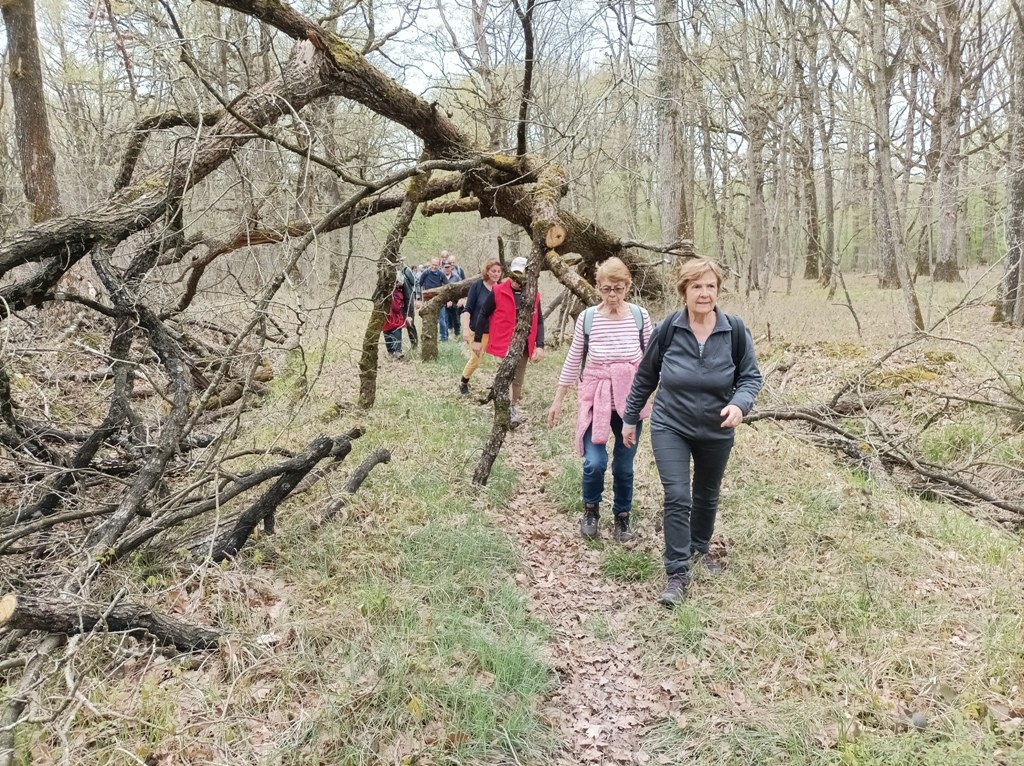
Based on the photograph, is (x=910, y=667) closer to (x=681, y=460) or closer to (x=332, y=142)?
(x=681, y=460)

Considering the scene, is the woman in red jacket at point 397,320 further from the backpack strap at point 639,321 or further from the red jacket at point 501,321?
the backpack strap at point 639,321

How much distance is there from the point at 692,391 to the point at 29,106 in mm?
9680

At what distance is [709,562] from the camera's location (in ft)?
13.8

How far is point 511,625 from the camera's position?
3.61 metres

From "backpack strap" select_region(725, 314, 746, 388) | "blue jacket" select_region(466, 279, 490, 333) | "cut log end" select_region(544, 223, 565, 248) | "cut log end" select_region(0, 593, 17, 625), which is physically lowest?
"cut log end" select_region(0, 593, 17, 625)

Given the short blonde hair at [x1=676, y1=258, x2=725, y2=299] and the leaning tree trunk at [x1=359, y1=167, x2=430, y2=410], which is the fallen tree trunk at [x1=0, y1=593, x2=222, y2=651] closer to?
the short blonde hair at [x1=676, y1=258, x2=725, y2=299]

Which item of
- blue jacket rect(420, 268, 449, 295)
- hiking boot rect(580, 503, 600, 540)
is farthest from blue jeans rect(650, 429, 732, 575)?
blue jacket rect(420, 268, 449, 295)

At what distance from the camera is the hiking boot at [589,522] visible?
15.8ft

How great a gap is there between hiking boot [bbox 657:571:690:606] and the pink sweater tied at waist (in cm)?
107

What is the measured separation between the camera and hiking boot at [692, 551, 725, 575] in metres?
4.16

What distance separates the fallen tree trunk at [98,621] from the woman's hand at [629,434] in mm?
2728

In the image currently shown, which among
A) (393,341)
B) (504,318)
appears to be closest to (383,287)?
(504,318)

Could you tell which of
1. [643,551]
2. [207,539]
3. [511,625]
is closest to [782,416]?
[643,551]

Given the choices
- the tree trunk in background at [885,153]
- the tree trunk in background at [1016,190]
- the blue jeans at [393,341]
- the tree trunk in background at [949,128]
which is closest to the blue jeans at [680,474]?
the tree trunk in background at [885,153]
